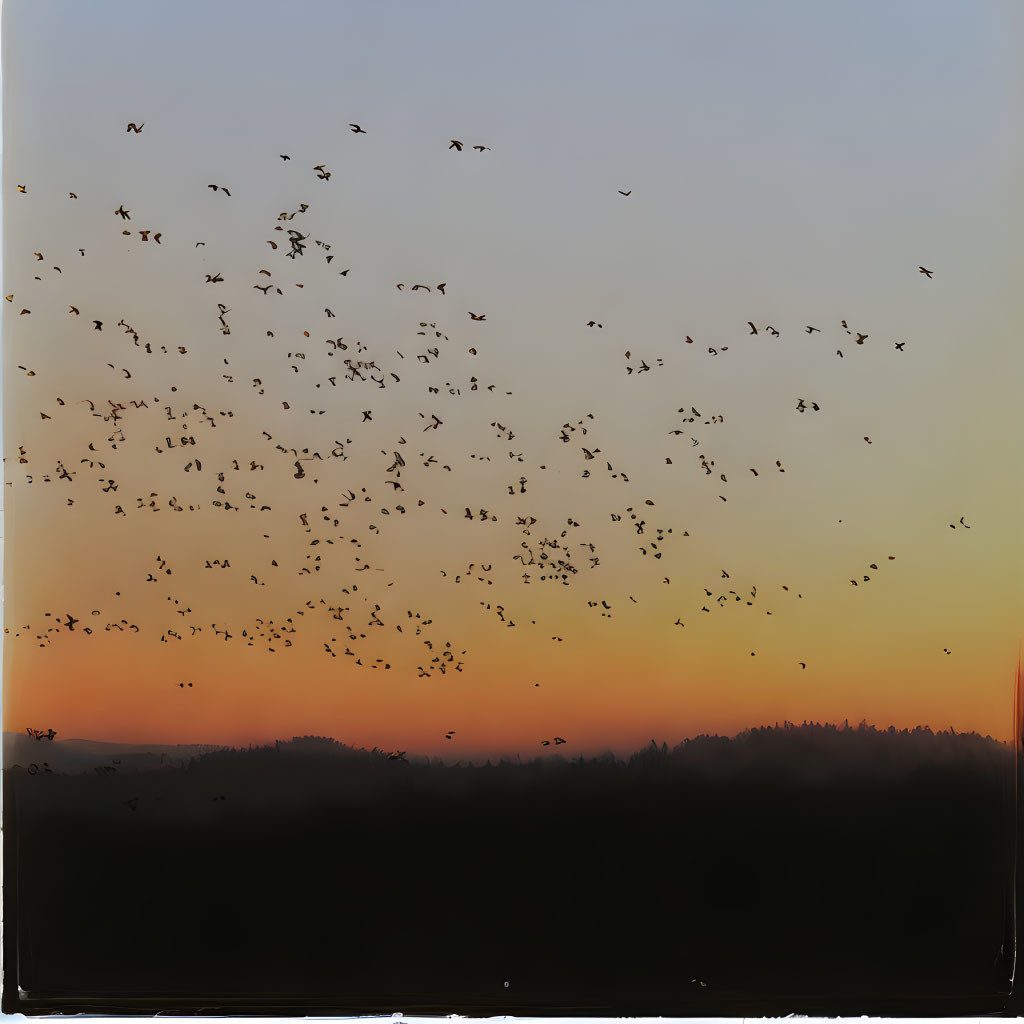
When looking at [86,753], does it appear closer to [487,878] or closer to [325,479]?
[325,479]

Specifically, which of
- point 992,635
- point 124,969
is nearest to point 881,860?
point 992,635

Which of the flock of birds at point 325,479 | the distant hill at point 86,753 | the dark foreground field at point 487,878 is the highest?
the flock of birds at point 325,479

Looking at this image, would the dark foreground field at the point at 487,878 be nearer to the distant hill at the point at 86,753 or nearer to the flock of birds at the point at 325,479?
the distant hill at the point at 86,753

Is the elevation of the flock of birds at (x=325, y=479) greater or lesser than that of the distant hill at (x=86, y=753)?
greater

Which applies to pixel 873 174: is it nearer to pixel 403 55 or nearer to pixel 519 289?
pixel 519 289

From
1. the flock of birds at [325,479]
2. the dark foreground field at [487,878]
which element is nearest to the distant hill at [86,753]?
the dark foreground field at [487,878]

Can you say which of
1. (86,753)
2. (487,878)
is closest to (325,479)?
(86,753)
